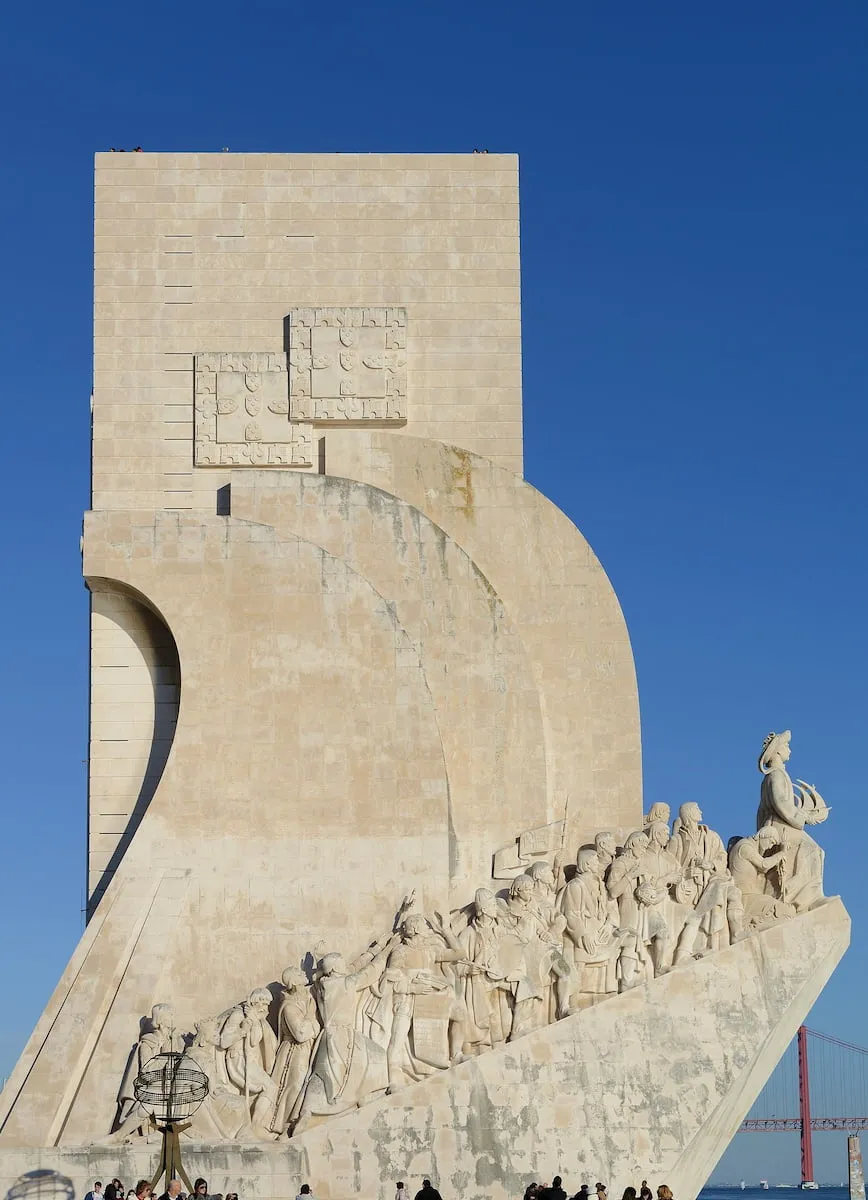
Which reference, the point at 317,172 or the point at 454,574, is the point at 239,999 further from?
the point at 317,172

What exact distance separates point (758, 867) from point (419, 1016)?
315cm

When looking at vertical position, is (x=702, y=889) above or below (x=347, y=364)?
below

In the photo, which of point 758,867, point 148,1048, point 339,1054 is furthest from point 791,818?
point 148,1048

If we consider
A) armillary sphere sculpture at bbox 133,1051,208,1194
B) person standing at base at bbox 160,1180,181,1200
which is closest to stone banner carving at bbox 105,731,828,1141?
armillary sphere sculpture at bbox 133,1051,208,1194

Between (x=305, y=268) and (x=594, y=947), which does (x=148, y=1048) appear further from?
(x=305, y=268)

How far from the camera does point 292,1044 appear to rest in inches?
624

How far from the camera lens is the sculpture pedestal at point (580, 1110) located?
50.0ft

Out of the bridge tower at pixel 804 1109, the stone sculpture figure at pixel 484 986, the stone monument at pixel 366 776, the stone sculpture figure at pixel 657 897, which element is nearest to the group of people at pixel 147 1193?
the stone monument at pixel 366 776

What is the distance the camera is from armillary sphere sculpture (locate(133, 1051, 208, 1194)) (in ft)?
44.2

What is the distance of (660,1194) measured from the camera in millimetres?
13141

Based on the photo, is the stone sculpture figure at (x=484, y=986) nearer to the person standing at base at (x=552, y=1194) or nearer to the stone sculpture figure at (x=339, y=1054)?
the stone sculpture figure at (x=339, y=1054)

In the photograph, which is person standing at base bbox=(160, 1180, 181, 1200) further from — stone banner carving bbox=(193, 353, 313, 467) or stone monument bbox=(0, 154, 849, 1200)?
stone banner carving bbox=(193, 353, 313, 467)

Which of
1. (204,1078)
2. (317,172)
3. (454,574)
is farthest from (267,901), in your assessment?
(317,172)

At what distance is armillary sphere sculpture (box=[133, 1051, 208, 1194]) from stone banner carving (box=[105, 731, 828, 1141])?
0.17m
